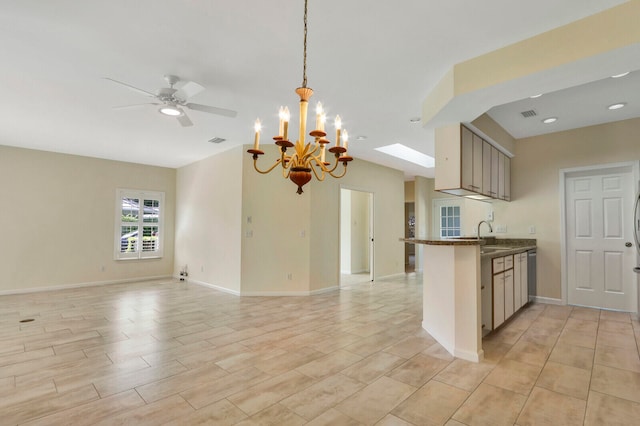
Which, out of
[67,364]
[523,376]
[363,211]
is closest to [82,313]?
[67,364]

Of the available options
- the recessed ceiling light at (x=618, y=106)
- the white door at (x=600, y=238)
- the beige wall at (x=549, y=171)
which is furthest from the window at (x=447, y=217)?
the recessed ceiling light at (x=618, y=106)

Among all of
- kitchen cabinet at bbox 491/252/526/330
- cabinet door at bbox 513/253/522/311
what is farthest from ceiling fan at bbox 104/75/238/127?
cabinet door at bbox 513/253/522/311

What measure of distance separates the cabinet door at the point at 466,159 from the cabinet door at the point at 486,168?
0.47m

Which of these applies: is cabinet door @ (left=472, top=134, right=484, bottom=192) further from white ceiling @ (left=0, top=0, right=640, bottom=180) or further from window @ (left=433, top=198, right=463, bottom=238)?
window @ (left=433, top=198, right=463, bottom=238)

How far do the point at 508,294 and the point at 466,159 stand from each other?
1.69 m

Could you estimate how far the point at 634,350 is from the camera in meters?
2.99

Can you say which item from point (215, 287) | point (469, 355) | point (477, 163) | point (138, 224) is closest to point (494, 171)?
point (477, 163)

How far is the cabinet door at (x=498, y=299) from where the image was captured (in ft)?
11.2

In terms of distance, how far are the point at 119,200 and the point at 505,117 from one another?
7.57 metres

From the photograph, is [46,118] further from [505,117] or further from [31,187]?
[505,117]

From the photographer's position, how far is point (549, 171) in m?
4.89

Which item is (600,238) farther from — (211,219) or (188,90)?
(211,219)

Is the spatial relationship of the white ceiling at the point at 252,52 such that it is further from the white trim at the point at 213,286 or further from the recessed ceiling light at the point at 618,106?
the white trim at the point at 213,286

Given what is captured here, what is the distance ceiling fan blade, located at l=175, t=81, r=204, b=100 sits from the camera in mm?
2823
